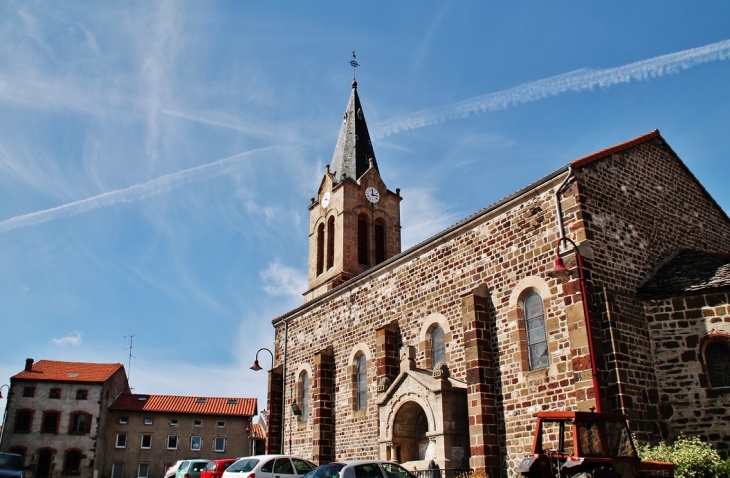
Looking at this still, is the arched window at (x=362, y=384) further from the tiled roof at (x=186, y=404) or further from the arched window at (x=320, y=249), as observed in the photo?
the tiled roof at (x=186, y=404)

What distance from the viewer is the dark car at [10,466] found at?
15.7 meters

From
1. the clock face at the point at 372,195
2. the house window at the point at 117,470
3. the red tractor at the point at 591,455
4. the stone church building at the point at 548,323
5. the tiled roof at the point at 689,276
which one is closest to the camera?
the red tractor at the point at 591,455

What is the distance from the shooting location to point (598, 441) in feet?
30.5

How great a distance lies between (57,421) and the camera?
3912 centimetres

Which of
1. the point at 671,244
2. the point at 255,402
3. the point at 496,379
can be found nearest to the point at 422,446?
the point at 496,379

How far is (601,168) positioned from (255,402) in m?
36.4

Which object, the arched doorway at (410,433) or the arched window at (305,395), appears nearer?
the arched doorway at (410,433)

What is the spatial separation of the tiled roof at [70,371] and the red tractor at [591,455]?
38685 millimetres

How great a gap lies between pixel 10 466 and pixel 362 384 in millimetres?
10840

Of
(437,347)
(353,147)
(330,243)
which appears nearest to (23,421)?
(330,243)

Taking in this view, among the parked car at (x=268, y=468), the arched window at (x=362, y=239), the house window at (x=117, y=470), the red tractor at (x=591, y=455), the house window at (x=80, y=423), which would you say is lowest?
the house window at (x=117, y=470)

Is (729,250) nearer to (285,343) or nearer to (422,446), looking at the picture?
(422,446)

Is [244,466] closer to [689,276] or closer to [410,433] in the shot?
[410,433]

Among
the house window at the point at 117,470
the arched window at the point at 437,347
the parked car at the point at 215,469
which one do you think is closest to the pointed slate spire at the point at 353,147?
the arched window at the point at 437,347
